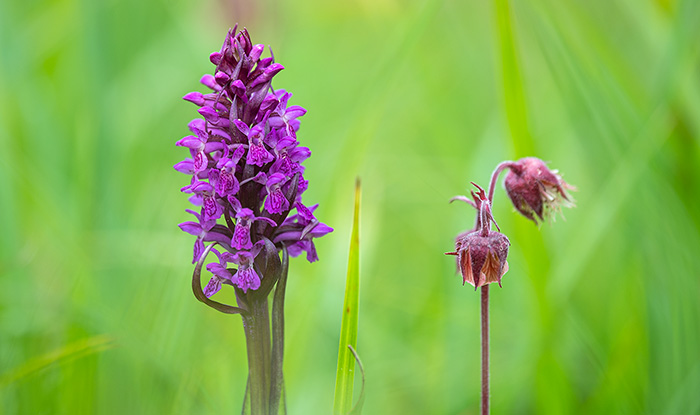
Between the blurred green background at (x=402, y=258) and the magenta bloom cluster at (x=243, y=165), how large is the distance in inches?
22.4

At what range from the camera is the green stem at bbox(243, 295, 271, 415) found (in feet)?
4.70

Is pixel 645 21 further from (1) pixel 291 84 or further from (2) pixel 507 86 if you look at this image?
(1) pixel 291 84

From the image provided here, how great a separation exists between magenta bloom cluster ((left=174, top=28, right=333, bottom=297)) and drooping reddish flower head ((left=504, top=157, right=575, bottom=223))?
53 cm

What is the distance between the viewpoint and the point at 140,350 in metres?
2.02

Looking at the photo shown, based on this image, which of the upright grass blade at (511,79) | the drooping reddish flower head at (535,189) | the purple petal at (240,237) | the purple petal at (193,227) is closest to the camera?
the purple petal at (240,237)

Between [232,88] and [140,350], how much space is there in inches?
40.6

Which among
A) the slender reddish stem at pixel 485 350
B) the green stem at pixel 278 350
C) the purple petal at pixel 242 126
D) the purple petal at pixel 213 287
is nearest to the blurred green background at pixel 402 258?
the purple petal at pixel 213 287

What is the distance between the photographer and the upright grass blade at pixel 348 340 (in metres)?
1.48

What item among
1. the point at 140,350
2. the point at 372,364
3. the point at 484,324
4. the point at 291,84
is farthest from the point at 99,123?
the point at 291,84

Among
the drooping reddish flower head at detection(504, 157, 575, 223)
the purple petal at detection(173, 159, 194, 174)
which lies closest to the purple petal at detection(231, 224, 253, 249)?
the purple petal at detection(173, 159, 194, 174)

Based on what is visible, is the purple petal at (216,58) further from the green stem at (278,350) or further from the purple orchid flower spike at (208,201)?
the green stem at (278,350)

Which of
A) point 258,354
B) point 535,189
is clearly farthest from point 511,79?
point 258,354

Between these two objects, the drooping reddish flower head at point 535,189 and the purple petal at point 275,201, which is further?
the drooping reddish flower head at point 535,189

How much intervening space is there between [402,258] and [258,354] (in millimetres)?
2832
